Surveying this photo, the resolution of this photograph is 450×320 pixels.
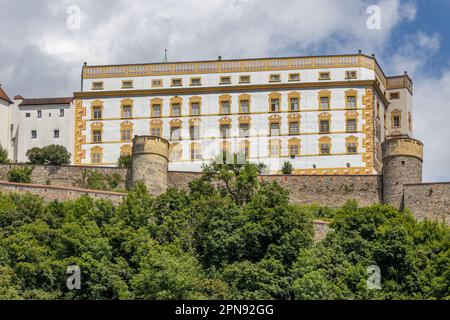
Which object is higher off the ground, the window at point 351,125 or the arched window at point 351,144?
the window at point 351,125

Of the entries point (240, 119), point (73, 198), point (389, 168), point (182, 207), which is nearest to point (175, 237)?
point (182, 207)

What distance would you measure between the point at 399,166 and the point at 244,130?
1353 cm

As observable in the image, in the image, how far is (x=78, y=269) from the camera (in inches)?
2323

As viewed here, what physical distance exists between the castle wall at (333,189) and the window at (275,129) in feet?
30.2

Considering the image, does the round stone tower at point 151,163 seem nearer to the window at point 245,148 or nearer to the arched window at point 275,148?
the window at point 245,148

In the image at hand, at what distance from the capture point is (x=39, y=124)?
86.2 m

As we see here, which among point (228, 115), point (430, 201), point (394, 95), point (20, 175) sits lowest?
point (430, 201)

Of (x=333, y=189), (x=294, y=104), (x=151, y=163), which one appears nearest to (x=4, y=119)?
(x=151, y=163)

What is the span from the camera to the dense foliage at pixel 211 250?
58156 mm

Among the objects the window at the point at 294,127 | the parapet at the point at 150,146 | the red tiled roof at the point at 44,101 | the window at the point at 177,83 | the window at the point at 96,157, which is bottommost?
the parapet at the point at 150,146

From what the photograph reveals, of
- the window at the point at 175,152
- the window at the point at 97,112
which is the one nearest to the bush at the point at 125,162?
the window at the point at 175,152

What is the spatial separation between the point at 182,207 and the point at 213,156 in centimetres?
1468

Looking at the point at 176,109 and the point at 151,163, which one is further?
the point at 176,109

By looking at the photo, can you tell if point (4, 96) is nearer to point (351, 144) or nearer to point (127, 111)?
point (127, 111)
